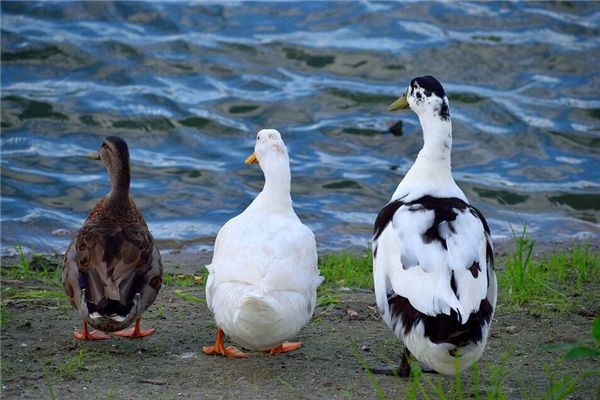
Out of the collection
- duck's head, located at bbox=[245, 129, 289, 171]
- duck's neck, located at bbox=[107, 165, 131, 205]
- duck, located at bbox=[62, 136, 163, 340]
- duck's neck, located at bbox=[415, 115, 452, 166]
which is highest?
duck's neck, located at bbox=[415, 115, 452, 166]

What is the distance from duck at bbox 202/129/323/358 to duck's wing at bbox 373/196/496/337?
0.47 meters

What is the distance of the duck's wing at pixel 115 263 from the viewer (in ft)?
18.9

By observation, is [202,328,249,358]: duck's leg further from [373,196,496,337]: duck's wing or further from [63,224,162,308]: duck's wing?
[373,196,496,337]: duck's wing

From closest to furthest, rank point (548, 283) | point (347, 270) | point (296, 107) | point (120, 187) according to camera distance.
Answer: point (120, 187) < point (548, 283) < point (347, 270) < point (296, 107)

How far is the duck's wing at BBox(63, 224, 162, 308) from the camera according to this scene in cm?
575

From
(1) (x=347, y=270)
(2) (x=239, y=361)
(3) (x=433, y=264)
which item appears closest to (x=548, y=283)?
(1) (x=347, y=270)

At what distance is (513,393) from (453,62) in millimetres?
9537

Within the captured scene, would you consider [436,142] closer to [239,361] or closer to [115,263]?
[239,361]

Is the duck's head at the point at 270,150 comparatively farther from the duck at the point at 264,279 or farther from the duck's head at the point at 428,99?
the duck's head at the point at 428,99

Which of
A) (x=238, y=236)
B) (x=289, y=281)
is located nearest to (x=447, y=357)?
(x=289, y=281)

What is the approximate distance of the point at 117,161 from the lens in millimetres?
7074

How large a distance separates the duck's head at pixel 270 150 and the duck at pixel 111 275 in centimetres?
87

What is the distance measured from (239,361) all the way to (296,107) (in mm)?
7539

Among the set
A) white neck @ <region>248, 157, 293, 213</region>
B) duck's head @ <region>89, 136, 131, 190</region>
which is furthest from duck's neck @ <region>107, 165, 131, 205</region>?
white neck @ <region>248, 157, 293, 213</region>
